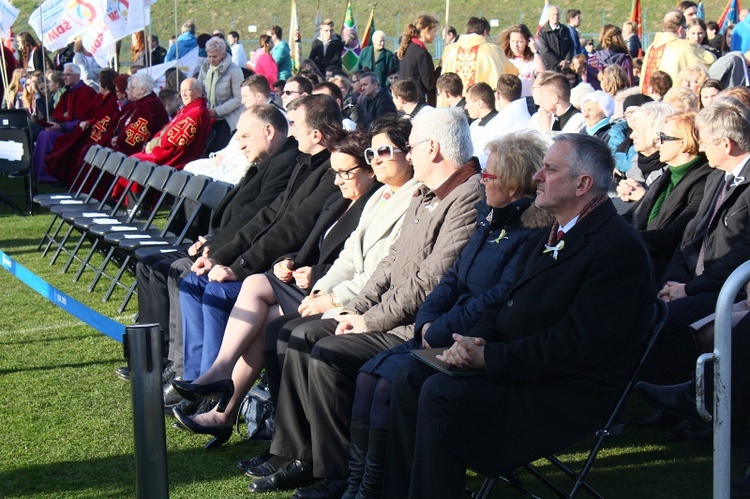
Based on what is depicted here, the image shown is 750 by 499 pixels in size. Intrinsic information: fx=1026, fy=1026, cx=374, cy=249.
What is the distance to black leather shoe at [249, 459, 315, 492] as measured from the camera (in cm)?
A: 443

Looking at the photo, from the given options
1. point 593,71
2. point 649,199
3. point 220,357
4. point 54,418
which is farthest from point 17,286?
point 593,71

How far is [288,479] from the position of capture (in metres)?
4.46

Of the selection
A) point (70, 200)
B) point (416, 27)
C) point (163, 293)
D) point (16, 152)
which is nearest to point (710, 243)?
point (163, 293)

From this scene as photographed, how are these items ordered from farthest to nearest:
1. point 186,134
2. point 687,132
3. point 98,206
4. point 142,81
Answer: point 142,81, point 186,134, point 98,206, point 687,132

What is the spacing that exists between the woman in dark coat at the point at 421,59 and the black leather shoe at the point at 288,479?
911 cm

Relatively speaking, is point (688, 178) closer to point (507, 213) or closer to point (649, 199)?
point (649, 199)

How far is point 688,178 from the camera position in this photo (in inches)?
212

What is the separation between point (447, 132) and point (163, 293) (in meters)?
2.52

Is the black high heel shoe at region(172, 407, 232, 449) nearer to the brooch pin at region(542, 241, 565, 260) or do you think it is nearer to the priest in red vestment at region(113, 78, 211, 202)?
the brooch pin at region(542, 241, 565, 260)

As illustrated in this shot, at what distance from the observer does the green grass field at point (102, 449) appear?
4453mm

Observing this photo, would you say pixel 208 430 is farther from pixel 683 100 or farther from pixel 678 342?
pixel 683 100

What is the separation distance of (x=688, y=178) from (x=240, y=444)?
2684 mm

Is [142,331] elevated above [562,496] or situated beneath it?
elevated above

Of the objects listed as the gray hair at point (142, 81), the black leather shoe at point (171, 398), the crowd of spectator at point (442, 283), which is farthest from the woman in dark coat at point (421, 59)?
the black leather shoe at point (171, 398)
